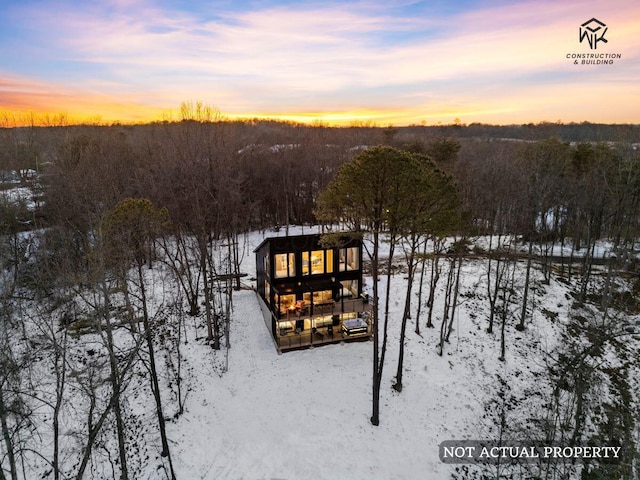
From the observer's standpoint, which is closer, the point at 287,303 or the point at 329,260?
the point at 287,303

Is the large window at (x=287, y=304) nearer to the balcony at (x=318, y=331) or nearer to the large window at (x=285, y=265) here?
the balcony at (x=318, y=331)

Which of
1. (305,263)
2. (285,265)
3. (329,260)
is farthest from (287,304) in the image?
(329,260)

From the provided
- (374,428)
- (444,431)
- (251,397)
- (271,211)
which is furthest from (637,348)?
(271,211)

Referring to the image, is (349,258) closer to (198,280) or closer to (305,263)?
(305,263)

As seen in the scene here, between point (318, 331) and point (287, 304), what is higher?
point (287, 304)

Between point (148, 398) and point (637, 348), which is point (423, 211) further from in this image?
point (637, 348)

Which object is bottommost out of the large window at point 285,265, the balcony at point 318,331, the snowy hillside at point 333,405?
the snowy hillside at point 333,405

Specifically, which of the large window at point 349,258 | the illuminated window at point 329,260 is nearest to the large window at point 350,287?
the large window at point 349,258
